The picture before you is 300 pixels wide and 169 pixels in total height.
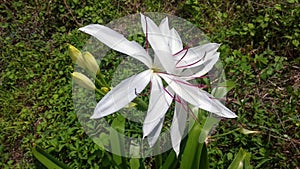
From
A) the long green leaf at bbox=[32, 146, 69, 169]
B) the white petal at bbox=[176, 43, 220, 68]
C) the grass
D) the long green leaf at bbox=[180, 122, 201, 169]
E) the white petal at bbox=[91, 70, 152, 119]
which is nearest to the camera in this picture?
the white petal at bbox=[91, 70, 152, 119]

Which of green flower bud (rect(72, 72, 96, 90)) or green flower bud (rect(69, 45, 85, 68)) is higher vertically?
green flower bud (rect(69, 45, 85, 68))

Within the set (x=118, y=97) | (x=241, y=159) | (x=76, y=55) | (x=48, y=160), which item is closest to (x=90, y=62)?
(x=76, y=55)

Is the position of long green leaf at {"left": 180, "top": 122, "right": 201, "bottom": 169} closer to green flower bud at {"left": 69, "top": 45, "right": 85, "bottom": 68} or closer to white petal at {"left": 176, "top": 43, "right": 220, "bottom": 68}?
white petal at {"left": 176, "top": 43, "right": 220, "bottom": 68}

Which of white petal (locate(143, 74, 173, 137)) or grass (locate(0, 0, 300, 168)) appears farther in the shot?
grass (locate(0, 0, 300, 168))

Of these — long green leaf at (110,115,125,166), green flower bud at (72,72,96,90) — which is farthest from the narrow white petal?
long green leaf at (110,115,125,166)

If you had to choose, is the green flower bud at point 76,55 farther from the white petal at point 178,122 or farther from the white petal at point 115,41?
the white petal at point 178,122

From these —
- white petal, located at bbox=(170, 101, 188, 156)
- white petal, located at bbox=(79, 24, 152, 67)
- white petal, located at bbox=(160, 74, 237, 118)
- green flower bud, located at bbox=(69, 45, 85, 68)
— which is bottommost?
white petal, located at bbox=(170, 101, 188, 156)

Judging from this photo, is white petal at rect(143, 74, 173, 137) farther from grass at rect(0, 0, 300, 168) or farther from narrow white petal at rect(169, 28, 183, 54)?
grass at rect(0, 0, 300, 168)

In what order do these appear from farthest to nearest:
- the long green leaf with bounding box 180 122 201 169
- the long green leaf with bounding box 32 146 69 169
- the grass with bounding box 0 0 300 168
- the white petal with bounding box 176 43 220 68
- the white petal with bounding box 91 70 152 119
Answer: the grass with bounding box 0 0 300 168, the long green leaf with bounding box 32 146 69 169, the long green leaf with bounding box 180 122 201 169, the white petal with bounding box 176 43 220 68, the white petal with bounding box 91 70 152 119
